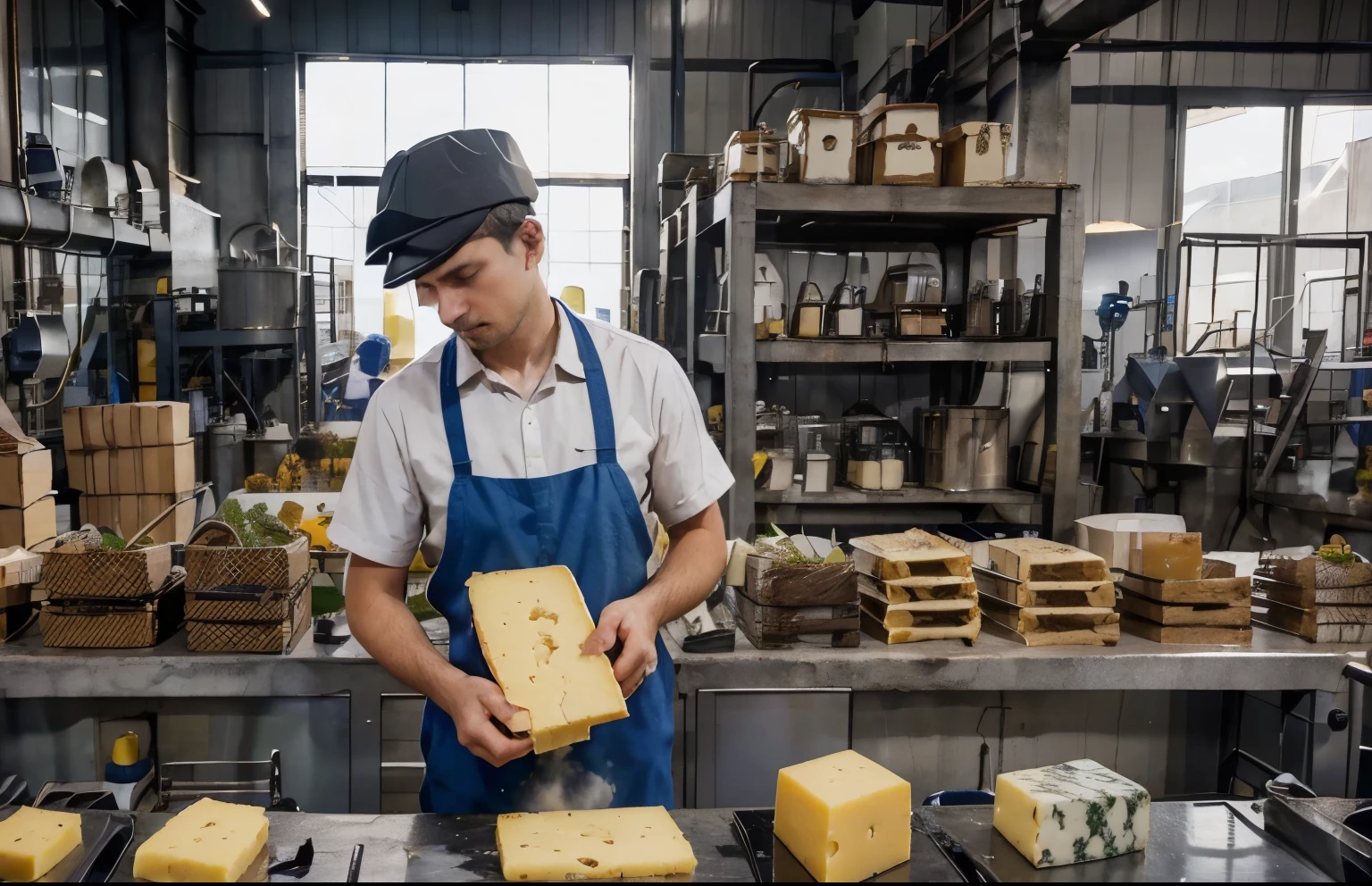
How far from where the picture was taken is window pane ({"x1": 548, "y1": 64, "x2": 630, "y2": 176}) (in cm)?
652

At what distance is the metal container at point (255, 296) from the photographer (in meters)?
5.89

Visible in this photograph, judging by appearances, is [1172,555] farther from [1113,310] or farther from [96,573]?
[1113,310]

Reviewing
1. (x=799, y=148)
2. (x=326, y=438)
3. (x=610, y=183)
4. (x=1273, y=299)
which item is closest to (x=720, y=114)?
(x=610, y=183)

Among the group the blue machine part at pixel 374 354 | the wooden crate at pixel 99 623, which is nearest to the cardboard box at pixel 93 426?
the blue machine part at pixel 374 354

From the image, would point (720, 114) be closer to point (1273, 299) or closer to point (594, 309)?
point (594, 309)

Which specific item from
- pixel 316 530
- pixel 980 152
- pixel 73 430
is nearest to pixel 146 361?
pixel 73 430

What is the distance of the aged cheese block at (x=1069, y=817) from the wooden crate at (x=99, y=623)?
6.87ft

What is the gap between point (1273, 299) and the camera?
22.3 ft

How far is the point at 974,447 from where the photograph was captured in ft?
14.4

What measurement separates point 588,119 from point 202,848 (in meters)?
5.99

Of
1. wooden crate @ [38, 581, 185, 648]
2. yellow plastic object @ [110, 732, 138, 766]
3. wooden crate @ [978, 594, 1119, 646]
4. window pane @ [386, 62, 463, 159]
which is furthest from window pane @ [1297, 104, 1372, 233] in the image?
yellow plastic object @ [110, 732, 138, 766]

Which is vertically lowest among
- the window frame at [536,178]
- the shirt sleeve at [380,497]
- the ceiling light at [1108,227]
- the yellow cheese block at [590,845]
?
the yellow cheese block at [590,845]

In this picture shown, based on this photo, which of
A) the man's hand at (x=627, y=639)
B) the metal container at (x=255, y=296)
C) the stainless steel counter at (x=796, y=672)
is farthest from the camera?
the metal container at (x=255, y=296)

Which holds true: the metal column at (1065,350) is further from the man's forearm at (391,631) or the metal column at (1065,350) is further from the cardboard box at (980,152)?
the man's forearm at (391,631)
